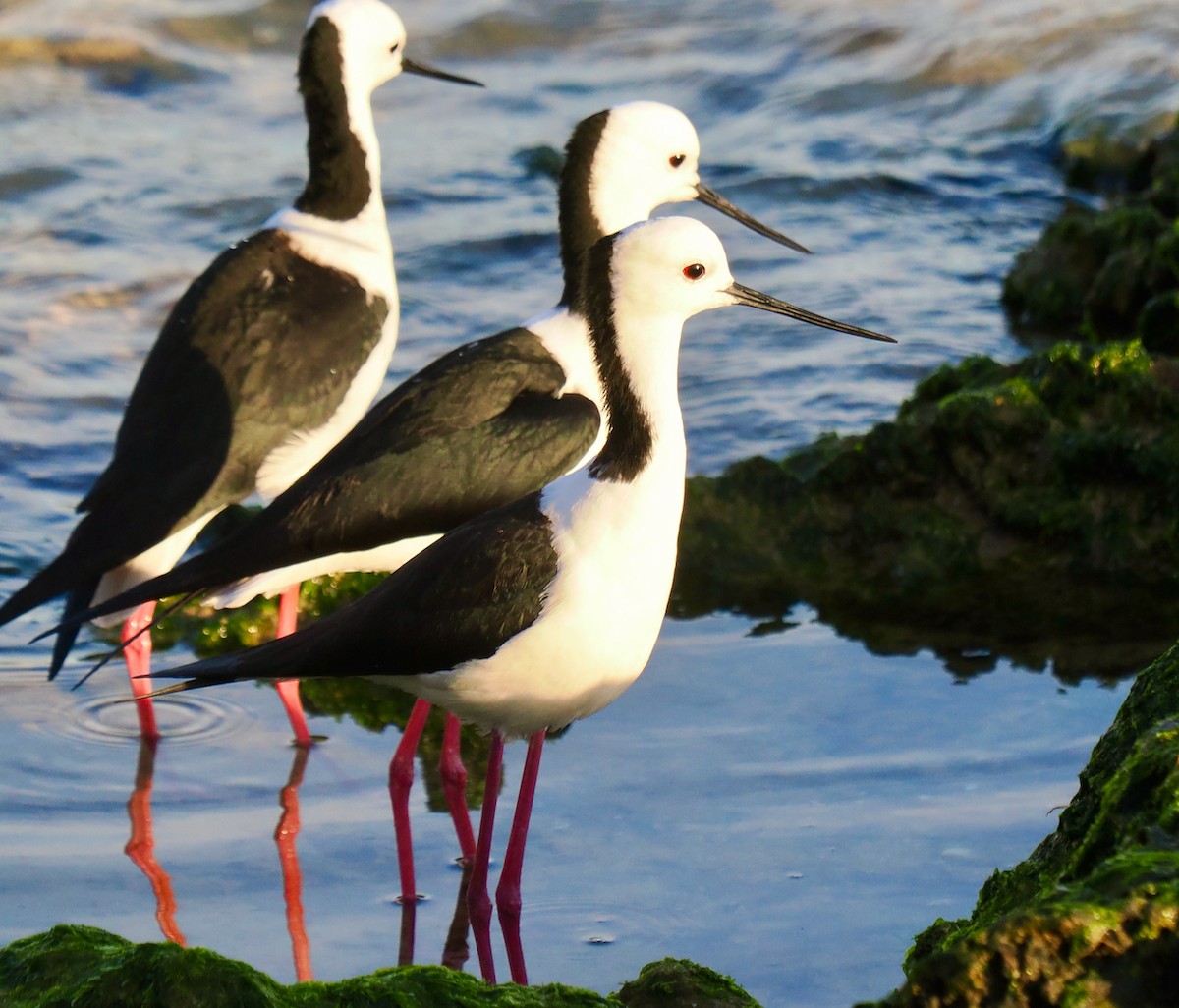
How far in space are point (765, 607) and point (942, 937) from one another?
2.17 m

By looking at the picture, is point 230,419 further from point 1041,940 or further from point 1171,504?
point 1041,940

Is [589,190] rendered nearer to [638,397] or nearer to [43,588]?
[638,397]

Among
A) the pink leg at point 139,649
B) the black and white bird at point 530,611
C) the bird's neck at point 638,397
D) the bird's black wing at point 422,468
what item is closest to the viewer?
the black and white bird at point 530,611

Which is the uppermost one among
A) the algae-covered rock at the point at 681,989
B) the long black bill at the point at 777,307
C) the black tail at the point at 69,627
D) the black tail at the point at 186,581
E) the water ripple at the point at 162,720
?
the long black bill at the point at 777,307

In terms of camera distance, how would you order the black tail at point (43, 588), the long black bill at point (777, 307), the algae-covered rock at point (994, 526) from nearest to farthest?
1. the long black bill at point (777, 307)
2. the black tail at point (43, 588)
3. the algae-covered rock at point (994, 526)

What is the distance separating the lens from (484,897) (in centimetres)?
361

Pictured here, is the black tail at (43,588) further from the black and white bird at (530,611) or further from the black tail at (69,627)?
the black and white bird at (530,611)

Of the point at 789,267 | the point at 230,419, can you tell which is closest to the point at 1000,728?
the point at 230,419

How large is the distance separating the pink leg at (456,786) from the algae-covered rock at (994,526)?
0.97 m

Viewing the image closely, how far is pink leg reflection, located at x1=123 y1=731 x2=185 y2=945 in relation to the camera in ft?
11.9

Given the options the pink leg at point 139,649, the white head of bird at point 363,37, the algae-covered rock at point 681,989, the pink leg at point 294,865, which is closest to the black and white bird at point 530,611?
the pink leg at point 294,865

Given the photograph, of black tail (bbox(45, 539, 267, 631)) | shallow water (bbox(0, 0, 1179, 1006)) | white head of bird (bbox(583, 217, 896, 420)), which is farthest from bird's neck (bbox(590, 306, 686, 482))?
black tail (bbox(45, 539, 267, 631))

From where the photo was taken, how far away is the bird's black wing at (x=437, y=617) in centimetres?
344

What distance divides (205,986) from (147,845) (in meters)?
1.72
